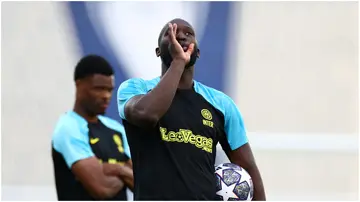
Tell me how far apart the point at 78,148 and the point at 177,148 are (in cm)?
233

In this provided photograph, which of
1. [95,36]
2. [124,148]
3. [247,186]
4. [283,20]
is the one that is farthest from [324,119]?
[247,186]

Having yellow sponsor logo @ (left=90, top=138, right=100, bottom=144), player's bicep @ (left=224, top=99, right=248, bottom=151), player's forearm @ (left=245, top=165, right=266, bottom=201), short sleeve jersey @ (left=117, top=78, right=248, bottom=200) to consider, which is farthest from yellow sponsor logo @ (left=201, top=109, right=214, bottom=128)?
yellow sponsor logo @ (left=90, top=138, right=100, bottom=144)

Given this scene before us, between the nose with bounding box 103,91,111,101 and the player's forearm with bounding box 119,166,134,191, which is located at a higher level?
the nose with bounding box 103,91,111,101

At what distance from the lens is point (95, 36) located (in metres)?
8.74

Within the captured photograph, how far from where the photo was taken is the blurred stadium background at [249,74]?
28.6ft

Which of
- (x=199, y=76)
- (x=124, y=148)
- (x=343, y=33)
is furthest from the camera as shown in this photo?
(x=343, y=33)

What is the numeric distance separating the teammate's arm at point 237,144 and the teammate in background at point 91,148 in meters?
1.97

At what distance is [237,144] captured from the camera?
Result: 11.9 feet

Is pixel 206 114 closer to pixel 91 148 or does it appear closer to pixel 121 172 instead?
pixel 121 172

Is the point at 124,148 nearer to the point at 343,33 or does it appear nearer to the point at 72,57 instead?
the point at 72,57

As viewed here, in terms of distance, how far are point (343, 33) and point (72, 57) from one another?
326 cm

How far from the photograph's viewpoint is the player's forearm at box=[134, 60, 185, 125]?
3.26 metres

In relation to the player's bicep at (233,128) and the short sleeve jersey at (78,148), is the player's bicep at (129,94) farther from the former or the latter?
the short sleeve jersey at (78,148)

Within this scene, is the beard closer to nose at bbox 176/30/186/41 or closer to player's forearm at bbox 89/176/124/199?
nose at bbox 176/30/186/41
